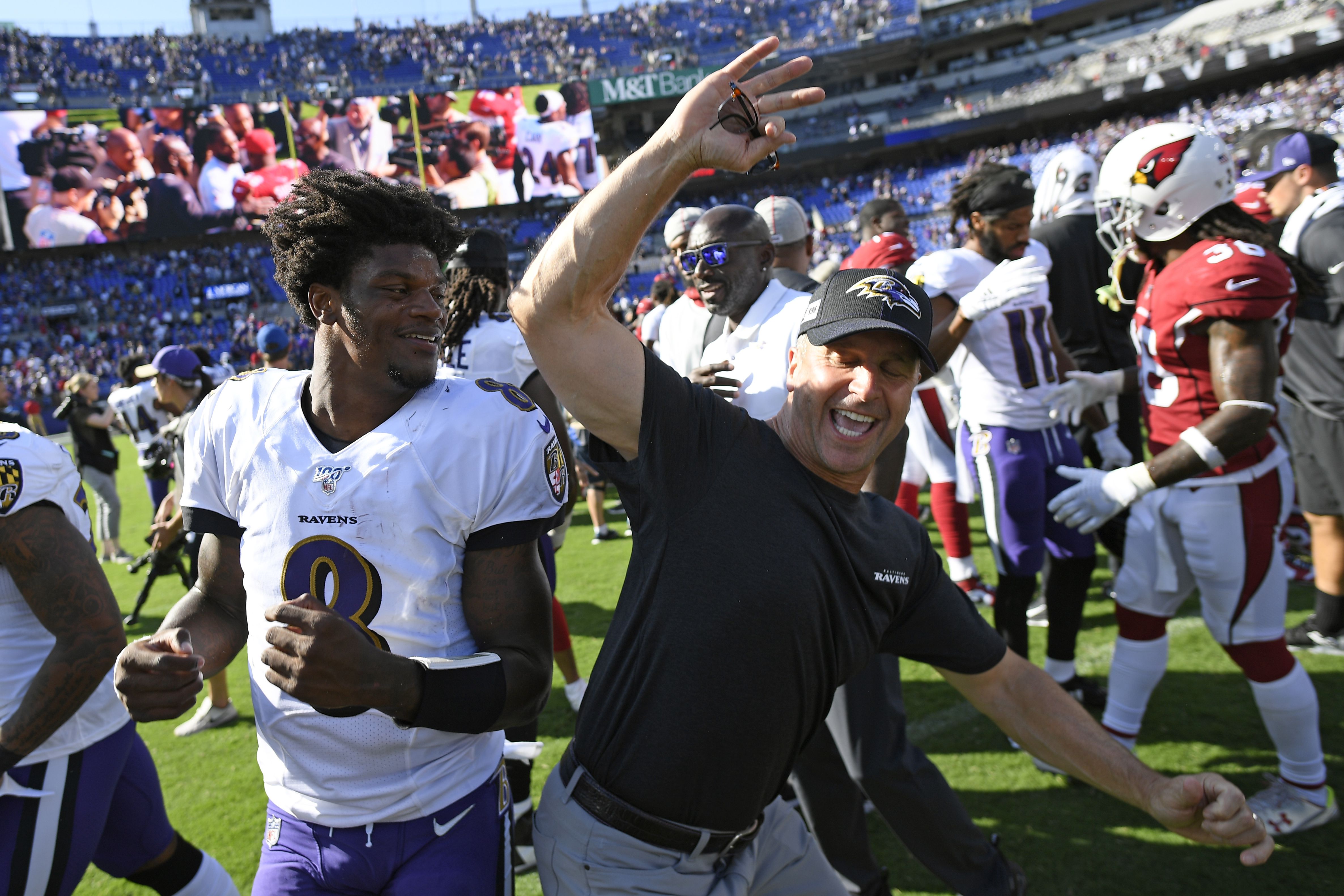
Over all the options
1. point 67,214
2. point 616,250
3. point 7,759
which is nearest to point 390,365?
point 616,250

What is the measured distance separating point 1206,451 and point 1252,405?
20cm

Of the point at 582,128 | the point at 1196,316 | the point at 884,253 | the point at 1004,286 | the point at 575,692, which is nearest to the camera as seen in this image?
the point at 1196,316

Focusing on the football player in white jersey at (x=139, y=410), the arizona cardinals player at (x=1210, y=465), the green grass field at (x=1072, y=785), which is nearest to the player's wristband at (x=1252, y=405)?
the arizona cardinals player at (x=1210, y=465)

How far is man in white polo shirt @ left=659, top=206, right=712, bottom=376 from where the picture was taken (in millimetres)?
3730

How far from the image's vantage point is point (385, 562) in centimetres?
183

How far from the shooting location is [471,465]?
6.06 ft

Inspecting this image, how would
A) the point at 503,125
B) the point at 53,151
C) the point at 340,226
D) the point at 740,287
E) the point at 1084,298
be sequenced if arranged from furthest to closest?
the point at 503,125 → the point at 53,151 → the point at 1084,298 → the point at 740,287 → the point at 340,226

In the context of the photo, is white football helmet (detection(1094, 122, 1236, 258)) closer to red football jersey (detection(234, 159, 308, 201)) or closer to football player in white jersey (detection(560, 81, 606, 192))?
football player in white jersey (detection(560, 81, 606, 192))

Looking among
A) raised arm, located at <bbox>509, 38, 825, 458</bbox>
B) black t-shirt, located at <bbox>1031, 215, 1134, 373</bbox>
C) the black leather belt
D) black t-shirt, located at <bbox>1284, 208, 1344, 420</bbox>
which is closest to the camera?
raised arm, located at <bbox>509, 38, 825, 458</bbox>

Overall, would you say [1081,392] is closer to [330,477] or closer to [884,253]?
[884,253]

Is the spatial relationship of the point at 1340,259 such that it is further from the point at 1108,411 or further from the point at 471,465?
the point at 471,465

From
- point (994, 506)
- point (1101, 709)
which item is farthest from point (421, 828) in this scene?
point (1101, 709)

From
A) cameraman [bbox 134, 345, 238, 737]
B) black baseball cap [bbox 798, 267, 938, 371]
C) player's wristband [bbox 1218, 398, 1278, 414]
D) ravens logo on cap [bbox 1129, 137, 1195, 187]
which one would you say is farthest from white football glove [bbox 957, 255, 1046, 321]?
cameraman [bbox 134, 345, 238, 737]

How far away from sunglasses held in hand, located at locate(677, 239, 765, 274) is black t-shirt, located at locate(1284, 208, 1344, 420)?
300 centimetres
